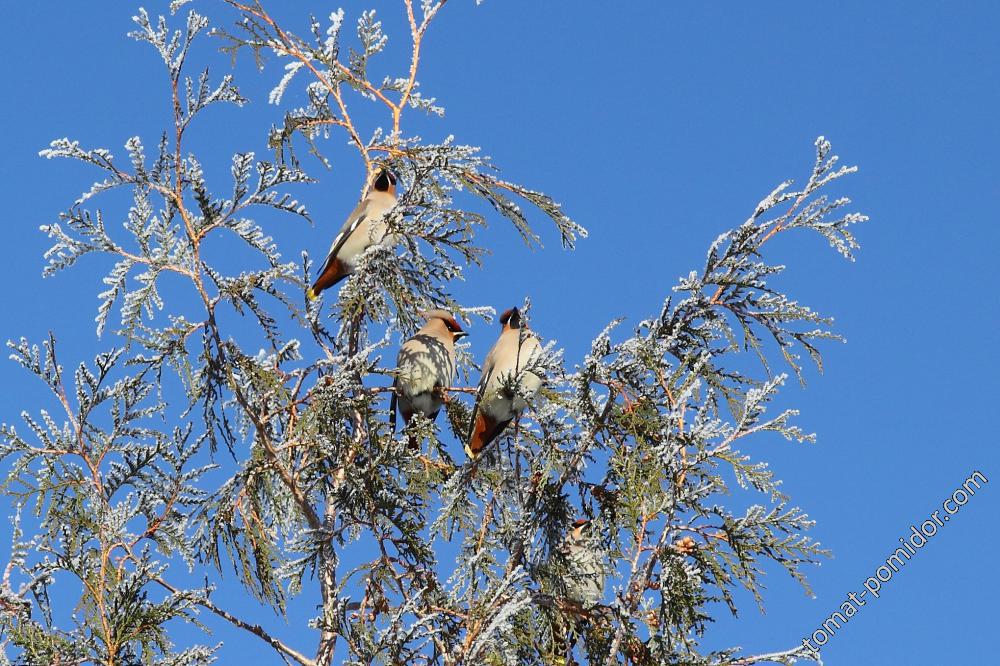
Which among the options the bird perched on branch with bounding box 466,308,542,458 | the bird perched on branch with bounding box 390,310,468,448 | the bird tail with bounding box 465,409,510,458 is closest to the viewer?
the bird perched on branch with bounding box 466,308,542,458

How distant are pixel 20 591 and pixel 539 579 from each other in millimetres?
2890

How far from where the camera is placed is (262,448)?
22.3 ft

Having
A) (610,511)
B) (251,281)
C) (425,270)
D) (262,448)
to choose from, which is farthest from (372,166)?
(610,511)

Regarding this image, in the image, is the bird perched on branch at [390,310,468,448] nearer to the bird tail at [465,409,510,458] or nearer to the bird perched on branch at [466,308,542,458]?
the bird perched on branch at [466,308,542,458]

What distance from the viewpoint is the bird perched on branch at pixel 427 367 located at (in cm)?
770

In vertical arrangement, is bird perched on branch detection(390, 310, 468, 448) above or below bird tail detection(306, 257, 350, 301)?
below

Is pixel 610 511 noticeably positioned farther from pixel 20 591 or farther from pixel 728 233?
pixel 20 591

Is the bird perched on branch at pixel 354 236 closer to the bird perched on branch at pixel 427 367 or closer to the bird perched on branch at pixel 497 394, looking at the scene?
the bird perched on branch at pixel 427 367

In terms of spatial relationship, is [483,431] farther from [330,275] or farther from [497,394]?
[330,275]

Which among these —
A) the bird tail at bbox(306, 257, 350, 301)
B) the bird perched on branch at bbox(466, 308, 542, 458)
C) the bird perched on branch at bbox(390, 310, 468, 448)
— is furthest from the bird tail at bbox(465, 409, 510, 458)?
the bird tail at bbox(306, 257, 350, 301)

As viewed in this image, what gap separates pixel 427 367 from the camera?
7.70 m

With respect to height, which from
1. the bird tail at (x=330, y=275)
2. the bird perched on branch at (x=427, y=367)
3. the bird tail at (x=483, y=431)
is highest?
the bird tail at (x=330, y=275)

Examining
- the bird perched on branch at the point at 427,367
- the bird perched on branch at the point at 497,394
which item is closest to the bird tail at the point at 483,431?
the bird perched on branch at the point at 497,394

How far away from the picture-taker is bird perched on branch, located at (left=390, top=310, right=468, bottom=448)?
25.3 feet
